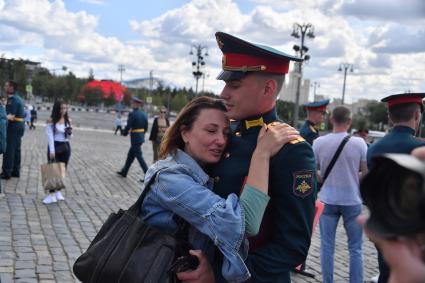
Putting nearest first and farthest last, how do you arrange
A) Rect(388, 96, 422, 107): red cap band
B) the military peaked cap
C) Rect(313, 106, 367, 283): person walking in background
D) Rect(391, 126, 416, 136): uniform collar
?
the military peaked cap, Rect(391, 126, 416, 136): uniform collar, Rect(388, 96, 422, 107): red cap band, Rect(313, 106, 367, 283): person walking in background

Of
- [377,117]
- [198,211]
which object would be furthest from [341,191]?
[377,117]

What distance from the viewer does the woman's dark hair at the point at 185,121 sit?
234 centimetres

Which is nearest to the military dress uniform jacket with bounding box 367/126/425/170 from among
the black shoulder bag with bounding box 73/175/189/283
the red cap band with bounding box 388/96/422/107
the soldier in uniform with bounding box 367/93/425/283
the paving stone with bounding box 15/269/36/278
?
the soldier in uniform with bounding box 367/93/425/283

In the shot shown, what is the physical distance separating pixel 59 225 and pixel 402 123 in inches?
203

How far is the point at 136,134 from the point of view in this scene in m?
12.4

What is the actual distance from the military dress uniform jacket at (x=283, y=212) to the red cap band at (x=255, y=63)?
0.41 meters

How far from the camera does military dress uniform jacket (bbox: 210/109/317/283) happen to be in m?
2.07

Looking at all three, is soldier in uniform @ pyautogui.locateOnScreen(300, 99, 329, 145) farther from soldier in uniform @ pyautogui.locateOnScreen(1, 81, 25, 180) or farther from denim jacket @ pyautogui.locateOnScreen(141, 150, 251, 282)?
soldier in uniform @ pyautogui.locateOnScreen(1, 81, 25, 180)

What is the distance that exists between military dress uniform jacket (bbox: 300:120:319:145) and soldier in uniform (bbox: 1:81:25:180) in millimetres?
6561

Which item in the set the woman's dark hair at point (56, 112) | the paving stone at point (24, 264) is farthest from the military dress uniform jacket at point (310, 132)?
the woman's dark hair at point (56, 112)

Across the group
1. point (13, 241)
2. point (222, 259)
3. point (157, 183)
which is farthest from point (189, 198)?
point (13, 241)

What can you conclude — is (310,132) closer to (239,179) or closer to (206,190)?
(239,179)

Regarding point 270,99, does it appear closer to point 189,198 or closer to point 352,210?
point 189,198

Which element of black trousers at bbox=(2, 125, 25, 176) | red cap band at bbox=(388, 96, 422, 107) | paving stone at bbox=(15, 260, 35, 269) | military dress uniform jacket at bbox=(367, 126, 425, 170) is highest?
red cap band at bbox=(388, 96, 422, 107)
